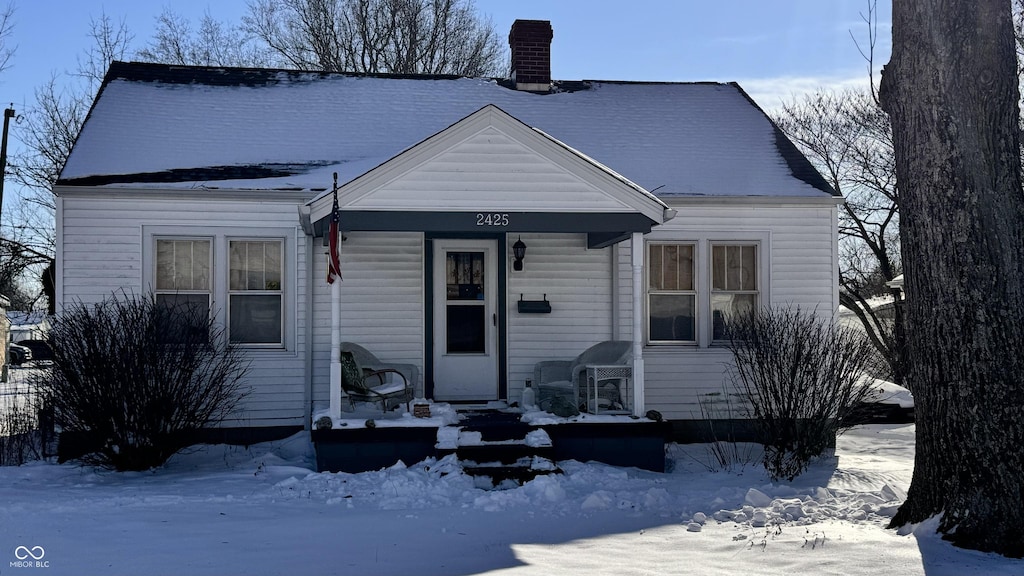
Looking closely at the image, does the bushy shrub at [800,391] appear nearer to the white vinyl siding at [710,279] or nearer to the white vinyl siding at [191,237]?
the white vinyl siding at [710,279]

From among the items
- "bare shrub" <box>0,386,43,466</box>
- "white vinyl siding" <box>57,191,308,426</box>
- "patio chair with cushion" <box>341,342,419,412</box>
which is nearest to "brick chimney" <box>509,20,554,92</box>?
"white vinyl siding" <box>57,191,308,426</box>

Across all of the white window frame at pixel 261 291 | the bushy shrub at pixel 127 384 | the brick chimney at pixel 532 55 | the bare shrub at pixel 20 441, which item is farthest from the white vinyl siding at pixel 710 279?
the bare shrub at pixel 20 441

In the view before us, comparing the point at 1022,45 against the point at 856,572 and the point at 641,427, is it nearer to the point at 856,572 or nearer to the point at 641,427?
the point at 641,427

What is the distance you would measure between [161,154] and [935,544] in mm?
9816

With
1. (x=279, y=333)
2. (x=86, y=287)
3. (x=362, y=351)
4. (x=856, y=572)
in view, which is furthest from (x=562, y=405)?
(x=86, y=287)

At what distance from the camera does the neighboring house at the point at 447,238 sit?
10.1m

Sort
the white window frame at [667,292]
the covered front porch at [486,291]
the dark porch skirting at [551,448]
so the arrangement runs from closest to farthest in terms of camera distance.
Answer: the dark porch skirting at [551,448] < the covered front porch at [486,291] < the white window frame at [667,292]

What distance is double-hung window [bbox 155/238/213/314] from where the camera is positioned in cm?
1116

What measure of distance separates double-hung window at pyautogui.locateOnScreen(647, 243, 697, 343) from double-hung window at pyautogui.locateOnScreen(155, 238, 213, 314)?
572 cm

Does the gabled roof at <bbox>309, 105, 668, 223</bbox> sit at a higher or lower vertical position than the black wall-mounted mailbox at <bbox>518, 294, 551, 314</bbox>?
higher

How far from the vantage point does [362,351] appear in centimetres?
1126

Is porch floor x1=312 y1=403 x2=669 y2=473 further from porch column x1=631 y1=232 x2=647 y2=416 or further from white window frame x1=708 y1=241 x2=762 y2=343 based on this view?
white window frame x1=708 y1=241 x2=762 y2=343

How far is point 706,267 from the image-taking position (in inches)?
477

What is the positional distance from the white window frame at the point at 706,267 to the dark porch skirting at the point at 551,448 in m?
2.45
